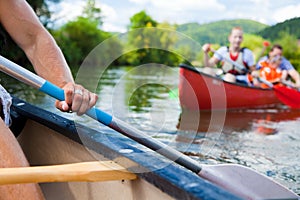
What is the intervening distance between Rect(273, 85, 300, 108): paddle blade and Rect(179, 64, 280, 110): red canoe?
7 centimetres

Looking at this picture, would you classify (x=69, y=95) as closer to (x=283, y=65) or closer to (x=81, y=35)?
(x=283, y=65)

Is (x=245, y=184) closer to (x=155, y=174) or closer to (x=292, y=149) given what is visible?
(x=155, y=174)

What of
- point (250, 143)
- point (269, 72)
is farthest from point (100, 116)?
point (269, 72)

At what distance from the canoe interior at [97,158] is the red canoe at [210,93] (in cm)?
258

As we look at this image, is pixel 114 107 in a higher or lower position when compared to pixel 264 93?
higher

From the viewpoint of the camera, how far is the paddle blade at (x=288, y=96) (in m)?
5.87

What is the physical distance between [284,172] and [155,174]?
190 cm

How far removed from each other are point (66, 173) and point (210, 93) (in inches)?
122

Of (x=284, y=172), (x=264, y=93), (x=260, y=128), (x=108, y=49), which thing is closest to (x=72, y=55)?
(x=264, y=93)

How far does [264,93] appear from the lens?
18.8ft

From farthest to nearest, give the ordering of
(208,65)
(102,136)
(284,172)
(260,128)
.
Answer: (208,65), (260,128), (284,172), (102,136)

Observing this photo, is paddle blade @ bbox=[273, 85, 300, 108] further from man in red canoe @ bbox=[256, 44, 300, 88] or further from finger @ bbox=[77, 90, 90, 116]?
finger @ bbox=[77, 90, 90, 116]

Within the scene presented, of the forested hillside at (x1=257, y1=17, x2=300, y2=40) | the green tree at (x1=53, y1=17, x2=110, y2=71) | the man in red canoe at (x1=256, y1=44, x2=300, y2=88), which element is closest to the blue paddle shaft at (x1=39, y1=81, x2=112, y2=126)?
the man in red canoe at (x1=256, y1=44, x2=300, y2=88)

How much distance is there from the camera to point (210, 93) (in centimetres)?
401
